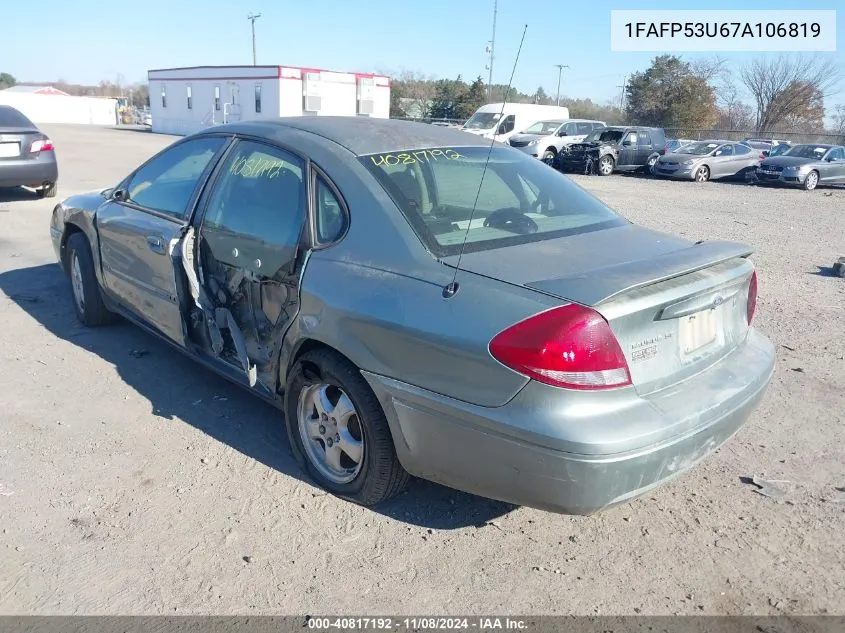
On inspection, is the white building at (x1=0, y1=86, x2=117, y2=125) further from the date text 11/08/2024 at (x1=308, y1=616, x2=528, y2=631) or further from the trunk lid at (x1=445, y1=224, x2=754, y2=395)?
the date text 11/08/2024 at (x1=308, y1=616, x2=528, y2=631)

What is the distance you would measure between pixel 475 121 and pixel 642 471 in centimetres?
2555

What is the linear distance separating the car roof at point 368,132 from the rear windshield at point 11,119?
903cm

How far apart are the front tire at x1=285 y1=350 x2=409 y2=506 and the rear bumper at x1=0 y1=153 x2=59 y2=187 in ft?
32.4

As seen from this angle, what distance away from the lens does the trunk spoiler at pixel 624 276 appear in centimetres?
246

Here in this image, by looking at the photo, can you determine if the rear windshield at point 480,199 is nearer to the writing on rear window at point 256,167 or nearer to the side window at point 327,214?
the side window at point 327,214

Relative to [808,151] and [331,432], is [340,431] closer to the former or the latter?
[331,432]

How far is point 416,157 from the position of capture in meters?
3.45

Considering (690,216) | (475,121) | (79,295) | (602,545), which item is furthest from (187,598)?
(475,121)

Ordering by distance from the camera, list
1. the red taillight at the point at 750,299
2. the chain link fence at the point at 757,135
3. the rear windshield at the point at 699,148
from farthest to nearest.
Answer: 1. the chain link fence at the point at 757,135
2. the rear windshield at the point at 699,148
3. the red taillight at the point at 750,299

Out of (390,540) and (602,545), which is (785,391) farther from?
(390,540)

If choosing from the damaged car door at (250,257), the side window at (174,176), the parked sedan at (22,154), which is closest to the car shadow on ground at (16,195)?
the parked sedan at (22,154)

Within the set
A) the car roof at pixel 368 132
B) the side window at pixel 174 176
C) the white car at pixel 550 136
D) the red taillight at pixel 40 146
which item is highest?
the white car at pixel 550 136

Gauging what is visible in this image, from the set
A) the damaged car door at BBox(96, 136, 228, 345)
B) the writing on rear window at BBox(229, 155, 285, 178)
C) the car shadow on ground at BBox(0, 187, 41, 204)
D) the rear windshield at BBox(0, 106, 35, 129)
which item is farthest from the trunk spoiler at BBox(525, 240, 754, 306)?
the car shadow on ground at BBox(0, 187, 41, 204)

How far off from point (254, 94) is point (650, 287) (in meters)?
41.6
